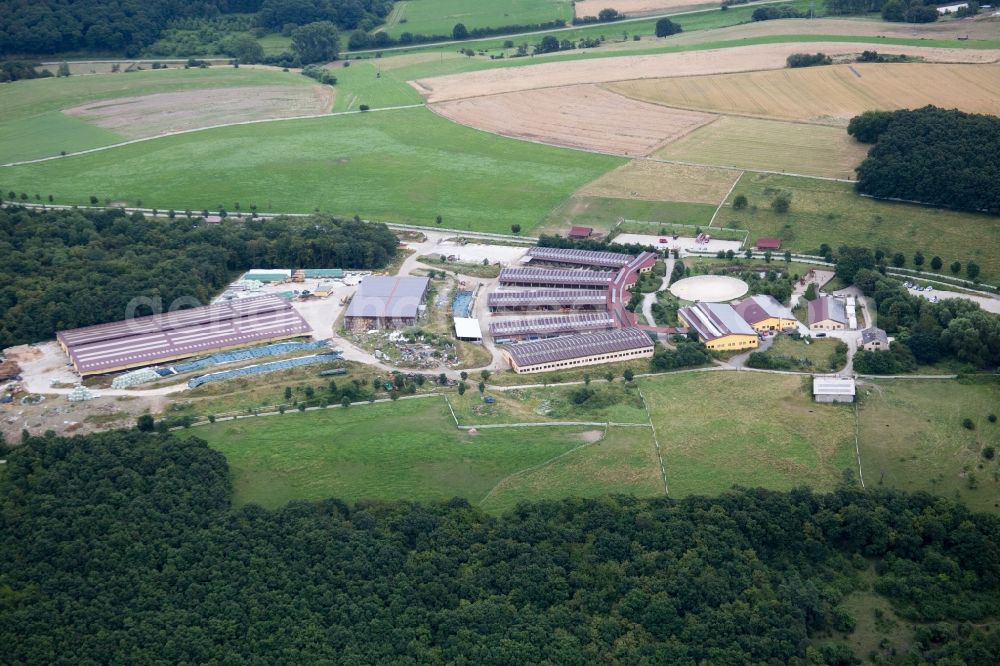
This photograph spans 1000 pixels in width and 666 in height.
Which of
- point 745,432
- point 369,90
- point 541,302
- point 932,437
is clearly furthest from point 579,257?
point 369,90

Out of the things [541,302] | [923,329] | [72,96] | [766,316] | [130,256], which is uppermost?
[72,96]

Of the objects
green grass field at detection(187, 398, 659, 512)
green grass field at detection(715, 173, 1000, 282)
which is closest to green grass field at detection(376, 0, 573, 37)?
green grass field at detection(715, 173, 1000, 282)

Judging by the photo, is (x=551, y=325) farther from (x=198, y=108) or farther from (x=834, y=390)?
(x=198, y=108)

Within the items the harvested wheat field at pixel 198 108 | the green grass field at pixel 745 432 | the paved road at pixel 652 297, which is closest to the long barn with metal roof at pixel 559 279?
the paved road at pixel 652 297

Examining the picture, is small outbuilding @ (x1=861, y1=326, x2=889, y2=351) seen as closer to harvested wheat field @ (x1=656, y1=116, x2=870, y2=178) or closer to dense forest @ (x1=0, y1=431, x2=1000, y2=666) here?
dense forest @ (x1=0, y1=431, x2=1000, y2=666)

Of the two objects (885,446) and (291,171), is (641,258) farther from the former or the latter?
(291,171)

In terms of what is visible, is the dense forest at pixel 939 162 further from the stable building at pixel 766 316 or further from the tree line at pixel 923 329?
the stable building at pixel 766 316

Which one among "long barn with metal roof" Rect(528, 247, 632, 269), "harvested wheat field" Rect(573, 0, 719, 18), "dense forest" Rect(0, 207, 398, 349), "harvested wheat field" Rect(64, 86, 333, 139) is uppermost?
"harvested wheat field" Rect(573, 0, 719, 18)

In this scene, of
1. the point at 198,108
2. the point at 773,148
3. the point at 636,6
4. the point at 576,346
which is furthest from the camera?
the point at 636,6
